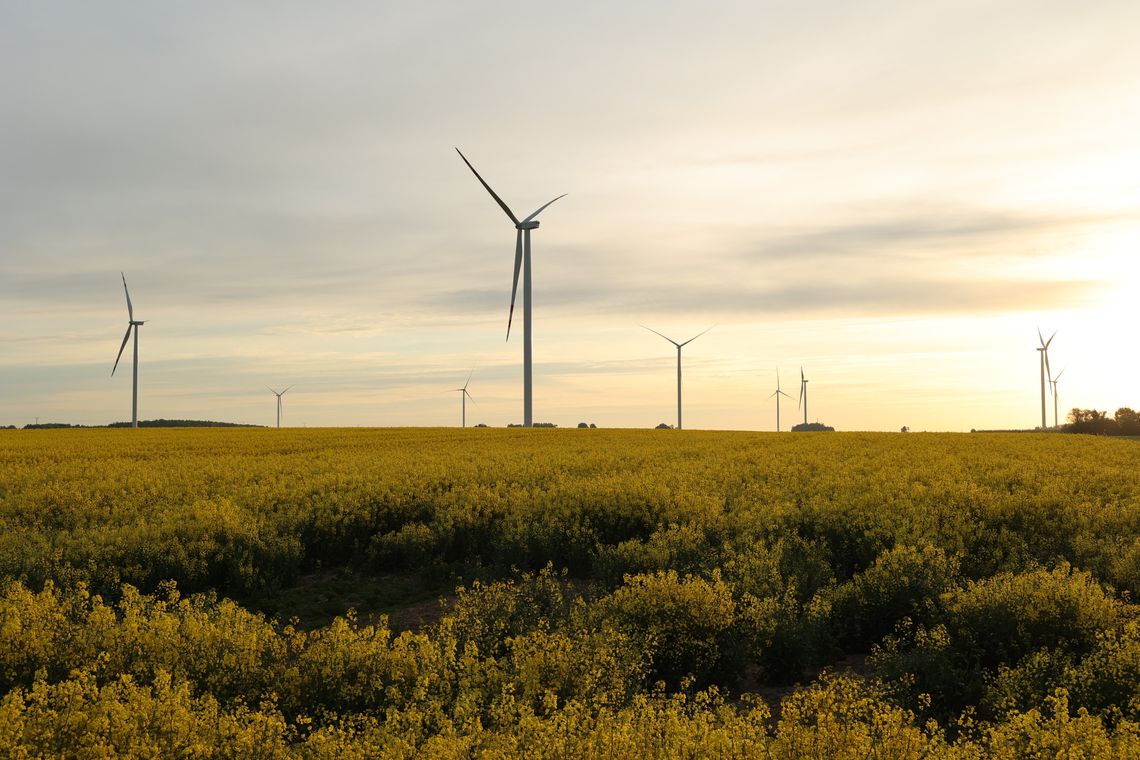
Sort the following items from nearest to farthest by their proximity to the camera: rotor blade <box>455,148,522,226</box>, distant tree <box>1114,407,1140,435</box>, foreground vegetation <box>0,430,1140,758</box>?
foreground vegetation <box>0,430,1140,758</box> < rotor blade <box>455,148,522,226</box> < distant tree <box>1114,407,1140,435</box>

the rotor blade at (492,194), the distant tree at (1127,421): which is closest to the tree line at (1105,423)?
the distant tree at (1127,421)

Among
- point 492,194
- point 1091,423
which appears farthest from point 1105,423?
point 492,194

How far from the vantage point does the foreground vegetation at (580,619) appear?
7.13 meters

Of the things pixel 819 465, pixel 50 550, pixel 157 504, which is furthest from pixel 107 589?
pixel 819 465

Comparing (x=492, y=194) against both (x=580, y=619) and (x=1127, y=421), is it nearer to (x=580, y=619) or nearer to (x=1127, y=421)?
(x=580, y=619)

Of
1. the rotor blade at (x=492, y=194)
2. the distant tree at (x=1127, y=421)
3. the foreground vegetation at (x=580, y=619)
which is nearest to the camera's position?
the foreground vegetation at (x=580, y=619)

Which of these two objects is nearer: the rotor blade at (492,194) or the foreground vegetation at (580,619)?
the foreground vegetation at (580,619)

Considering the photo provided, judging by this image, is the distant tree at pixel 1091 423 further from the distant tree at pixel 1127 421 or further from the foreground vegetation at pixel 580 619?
the foreground vegetation at pixel 580 619

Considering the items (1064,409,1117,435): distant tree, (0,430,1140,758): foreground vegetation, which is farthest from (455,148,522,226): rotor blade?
(1064,409,1117,435): distant tree

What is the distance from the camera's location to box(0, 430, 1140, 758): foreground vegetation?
713 cm

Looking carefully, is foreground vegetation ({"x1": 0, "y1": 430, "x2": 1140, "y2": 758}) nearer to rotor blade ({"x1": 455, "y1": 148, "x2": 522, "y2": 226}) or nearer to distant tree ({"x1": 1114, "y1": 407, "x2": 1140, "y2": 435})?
rotor blade ({"x1": 455, "y1": 148, "x2": 522, "y2": 226})

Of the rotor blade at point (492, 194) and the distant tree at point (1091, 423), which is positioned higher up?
the rotor blade at point (492, 194)

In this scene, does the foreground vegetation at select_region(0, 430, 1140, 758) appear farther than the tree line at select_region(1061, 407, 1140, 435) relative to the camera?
No

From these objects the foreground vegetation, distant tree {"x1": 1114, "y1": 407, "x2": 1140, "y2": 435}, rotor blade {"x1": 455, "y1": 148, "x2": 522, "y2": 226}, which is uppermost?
rotor blade {"x1": 455, "y1": 148, "x2": 522, "y2": 226}
